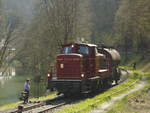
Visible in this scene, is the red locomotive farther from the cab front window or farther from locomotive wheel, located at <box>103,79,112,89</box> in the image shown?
locomotive wheel, located at <box>103,79,112,89</box>

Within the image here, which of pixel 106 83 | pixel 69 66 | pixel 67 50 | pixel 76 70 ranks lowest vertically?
pixel 106 83

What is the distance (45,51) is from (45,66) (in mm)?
2135

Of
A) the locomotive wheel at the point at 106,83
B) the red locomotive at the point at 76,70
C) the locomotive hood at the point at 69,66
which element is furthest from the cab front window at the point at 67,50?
the locomotive wheel at the point at 106,83

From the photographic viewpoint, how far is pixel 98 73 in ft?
58.6

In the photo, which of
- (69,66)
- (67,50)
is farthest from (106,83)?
(69,66)

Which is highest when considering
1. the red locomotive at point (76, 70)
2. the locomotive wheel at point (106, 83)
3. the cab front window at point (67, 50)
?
the cab front window at point (67, 50)

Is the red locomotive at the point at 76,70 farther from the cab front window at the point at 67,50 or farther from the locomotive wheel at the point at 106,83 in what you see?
the locomotive wheel at the point at 106,83

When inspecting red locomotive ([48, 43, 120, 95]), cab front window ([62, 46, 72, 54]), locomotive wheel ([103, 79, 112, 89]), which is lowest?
locomotive wheel ([103, 79, 112, 89])

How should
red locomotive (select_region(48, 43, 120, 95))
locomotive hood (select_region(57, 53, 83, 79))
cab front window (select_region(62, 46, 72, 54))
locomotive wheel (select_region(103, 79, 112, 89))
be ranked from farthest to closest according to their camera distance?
locomotive wheel (select_region(103, 79, 112, 89))
cab front window (select_region(62, 46, 72, 54))
locomotive hood (select_region(57, 53, 83, 79))
red locomotive (select_region(48, 43, 120, 95))

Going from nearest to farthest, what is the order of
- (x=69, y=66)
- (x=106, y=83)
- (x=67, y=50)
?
(x=69, y=66) → (x=67, y=50) → (x=106, y=83)

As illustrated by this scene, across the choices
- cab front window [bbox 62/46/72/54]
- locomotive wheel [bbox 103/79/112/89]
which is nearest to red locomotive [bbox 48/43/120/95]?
cab front window [bbox 62/46/72/54]

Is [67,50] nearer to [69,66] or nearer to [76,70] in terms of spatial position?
[69,66]

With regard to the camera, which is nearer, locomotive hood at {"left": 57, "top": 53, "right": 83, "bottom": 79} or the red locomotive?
the red locomotive

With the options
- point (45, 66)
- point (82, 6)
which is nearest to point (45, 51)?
point (45, 66)
